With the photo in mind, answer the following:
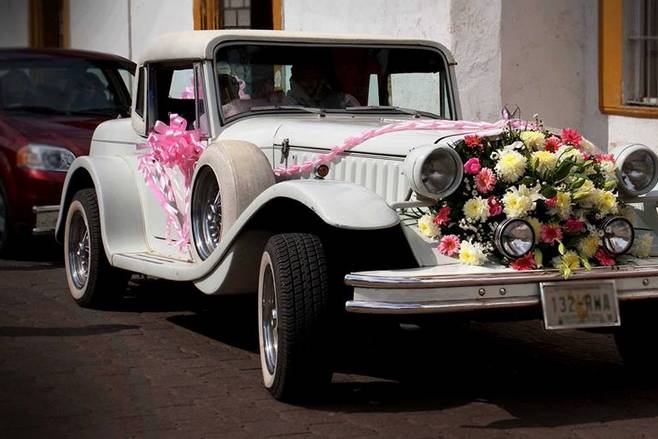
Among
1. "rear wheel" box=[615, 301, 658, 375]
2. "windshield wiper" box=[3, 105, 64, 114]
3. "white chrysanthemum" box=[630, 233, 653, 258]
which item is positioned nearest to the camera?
"white chrysanthemum" box=[630, 233, 653, 258]

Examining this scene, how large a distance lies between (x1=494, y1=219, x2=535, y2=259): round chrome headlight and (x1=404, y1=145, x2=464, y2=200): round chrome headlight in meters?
0.28

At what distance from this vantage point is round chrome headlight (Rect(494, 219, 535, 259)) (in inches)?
202

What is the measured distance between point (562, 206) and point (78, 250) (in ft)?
12.2

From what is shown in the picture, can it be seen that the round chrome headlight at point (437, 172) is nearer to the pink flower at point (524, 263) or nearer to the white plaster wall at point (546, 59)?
the pink flower at point (524, 263)

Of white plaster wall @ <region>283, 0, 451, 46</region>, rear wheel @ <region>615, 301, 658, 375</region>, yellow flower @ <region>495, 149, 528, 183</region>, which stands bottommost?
rear wheel @ <region>615, 301, 658, 375</region>

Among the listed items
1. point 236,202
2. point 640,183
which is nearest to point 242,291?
point 236,202

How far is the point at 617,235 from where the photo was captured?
5.30 metres

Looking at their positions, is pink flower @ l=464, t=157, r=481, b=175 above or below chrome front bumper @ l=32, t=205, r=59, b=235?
above

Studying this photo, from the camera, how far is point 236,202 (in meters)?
6.06

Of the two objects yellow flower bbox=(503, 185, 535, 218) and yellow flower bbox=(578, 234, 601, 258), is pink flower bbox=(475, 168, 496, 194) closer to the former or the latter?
yellow flower bbox=(503, 185, 535, 218)

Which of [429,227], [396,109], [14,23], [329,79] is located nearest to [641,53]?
[396,109]

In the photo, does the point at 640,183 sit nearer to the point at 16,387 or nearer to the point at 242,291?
the point at 242,291

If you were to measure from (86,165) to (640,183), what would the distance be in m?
3.43

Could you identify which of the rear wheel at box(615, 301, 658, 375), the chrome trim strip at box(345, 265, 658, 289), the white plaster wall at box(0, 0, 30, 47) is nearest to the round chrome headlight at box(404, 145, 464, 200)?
the chrome trim strip at box(345, 265, 658, 289)
